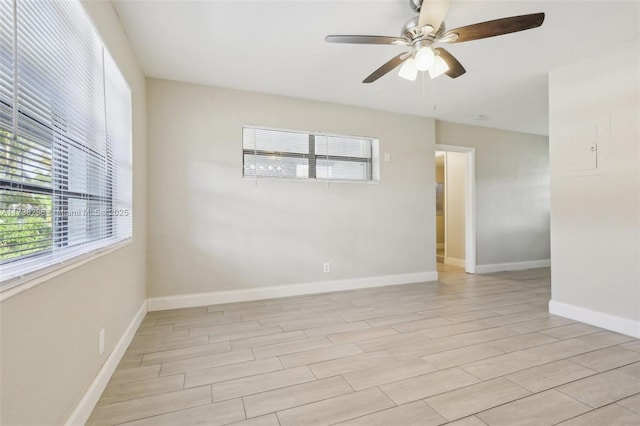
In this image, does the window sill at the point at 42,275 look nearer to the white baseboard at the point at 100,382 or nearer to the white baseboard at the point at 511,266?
the white baseboard at the point at 100,382

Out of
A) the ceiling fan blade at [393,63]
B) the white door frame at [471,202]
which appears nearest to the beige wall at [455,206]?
the white door frame at [471,202]

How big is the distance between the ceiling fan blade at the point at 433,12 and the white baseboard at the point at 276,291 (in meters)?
2.95

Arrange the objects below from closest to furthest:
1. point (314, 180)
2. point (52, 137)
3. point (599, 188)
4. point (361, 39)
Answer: point (52, 137) < point (361, 39) < point (599, 188) < point (314, 180)

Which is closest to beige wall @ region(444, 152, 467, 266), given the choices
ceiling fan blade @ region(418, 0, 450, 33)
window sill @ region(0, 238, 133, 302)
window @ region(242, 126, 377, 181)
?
window @ region(242, 126, 377, 181)

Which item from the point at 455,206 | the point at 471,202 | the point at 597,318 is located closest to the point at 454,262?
the point at 455,206

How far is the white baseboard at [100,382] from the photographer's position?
139cm

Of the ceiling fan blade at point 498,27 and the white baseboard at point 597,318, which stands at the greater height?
the ceiling fan blade at point 498,27

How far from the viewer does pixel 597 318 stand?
268 cm

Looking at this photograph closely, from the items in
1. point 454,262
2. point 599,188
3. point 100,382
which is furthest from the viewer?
point 454,262

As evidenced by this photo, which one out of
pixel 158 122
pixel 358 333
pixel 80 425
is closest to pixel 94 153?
pixel 80 425

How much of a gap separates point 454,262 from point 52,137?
5999 mm

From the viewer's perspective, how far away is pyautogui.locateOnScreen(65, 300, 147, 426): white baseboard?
A: 139 centimetres

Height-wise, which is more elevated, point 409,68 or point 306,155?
point 409,68

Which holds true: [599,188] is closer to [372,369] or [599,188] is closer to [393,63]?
[393,63]
